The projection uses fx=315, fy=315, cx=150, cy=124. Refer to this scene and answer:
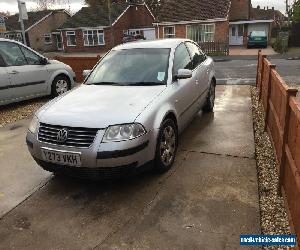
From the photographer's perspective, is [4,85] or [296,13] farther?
[296,13]

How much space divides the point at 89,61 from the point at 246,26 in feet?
85.0

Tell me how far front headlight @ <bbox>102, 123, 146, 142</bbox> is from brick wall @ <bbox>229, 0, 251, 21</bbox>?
108 ft

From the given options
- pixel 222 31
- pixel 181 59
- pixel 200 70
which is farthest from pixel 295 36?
pixel 181 59

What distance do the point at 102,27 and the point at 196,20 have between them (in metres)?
11.3

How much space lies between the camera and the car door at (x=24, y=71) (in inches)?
312

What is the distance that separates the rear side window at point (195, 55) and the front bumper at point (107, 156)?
2.59 metres

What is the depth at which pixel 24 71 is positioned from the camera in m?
8.10

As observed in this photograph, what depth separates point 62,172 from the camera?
383 cm

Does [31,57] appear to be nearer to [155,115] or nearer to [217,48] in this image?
[155,115]

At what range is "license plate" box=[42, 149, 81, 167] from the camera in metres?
3.61

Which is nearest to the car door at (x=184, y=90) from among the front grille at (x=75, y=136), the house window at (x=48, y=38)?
the front grille at (x=75, y=136)

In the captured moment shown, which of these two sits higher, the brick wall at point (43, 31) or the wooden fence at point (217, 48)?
the brick wall at point (43, 31)

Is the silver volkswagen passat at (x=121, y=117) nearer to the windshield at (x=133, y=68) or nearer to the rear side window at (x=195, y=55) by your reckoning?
the windshield at (x=133, y=68)

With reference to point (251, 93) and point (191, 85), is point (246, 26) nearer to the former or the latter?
point (251, 93)
